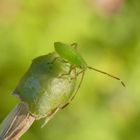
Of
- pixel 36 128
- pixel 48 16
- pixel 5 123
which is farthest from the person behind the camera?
pixel 48 16

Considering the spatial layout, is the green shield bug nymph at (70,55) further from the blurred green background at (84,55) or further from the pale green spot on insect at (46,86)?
the blurred green background at (84,55)

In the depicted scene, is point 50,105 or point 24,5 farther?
point 24,5

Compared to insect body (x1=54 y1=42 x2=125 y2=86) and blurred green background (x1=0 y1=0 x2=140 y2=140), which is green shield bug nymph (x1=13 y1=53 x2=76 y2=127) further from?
blurred green background (x1=0 y1=0 x2=140 y2=140)

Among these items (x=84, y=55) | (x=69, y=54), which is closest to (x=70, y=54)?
(x=69, y=54)

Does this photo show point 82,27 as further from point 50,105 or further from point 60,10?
point 50,105

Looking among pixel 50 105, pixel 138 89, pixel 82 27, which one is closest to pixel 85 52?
pixel 82 27

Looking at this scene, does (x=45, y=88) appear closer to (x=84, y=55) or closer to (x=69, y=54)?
(x=69, y=54)

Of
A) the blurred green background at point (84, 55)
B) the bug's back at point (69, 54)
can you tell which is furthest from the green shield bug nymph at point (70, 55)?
the blurred green background at point (84, 55)

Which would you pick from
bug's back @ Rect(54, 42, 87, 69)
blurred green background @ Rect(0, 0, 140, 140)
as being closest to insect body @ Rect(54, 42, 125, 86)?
bug's back @ Rect(54, 42, 87, 69)
